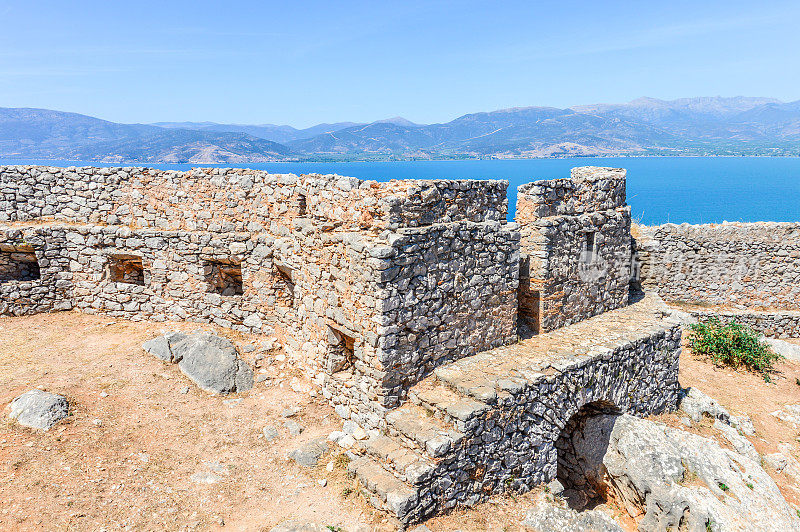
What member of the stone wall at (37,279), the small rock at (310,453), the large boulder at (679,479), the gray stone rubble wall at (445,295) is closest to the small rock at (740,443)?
the large boulder at (679,479)

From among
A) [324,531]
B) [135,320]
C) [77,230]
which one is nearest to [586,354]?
[324,531]

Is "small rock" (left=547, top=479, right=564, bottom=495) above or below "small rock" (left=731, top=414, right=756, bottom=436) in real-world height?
above

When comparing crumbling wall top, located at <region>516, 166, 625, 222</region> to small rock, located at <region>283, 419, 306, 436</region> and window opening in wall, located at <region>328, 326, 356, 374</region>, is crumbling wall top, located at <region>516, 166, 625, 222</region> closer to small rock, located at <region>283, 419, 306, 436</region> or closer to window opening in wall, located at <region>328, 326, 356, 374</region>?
window opening in wall, located at <region>328, 326, 356, 374</region>

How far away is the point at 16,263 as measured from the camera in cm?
1261

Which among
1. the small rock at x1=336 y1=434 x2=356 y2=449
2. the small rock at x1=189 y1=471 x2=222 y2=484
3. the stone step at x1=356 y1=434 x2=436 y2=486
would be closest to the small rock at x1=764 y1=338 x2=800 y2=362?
the stone step at x1=356 y1=434 x2=436 y2=486

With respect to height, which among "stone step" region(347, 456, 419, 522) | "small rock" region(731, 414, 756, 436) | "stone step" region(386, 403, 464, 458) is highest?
"stone step" region(386, 403, 464, 458)

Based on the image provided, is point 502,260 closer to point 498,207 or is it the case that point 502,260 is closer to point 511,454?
point 498,207

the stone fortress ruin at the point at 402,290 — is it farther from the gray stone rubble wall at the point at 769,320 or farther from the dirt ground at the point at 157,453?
the gray stone rubble wall at the point at 769,320

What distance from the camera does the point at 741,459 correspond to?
33.1 feet

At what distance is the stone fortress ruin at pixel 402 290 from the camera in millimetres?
7844

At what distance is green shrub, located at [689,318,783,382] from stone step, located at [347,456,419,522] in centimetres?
1352

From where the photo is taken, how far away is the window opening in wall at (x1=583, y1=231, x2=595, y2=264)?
11688 mm

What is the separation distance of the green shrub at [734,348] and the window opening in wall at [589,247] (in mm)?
7284

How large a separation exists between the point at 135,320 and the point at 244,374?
4.19 metres
